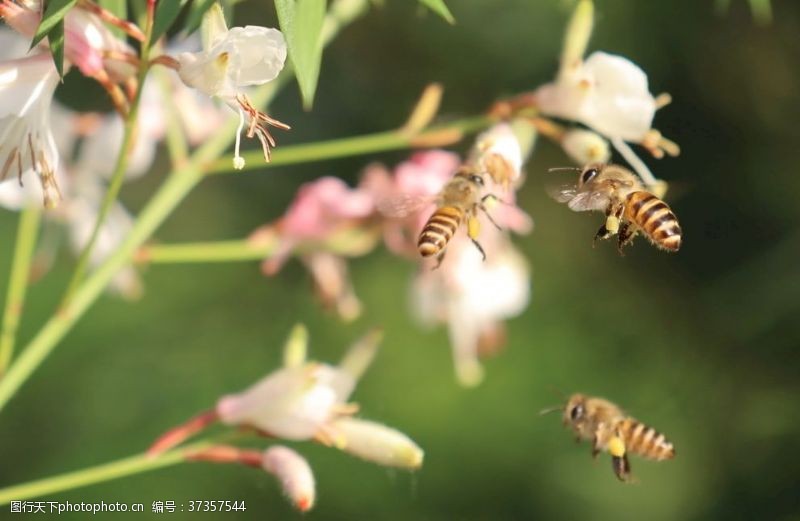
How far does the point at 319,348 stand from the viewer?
372 centimetres

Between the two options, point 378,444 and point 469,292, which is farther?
point 469,292

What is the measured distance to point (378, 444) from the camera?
1375 mm

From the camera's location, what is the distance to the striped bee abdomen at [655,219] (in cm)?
131

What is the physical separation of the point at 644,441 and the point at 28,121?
769 mm

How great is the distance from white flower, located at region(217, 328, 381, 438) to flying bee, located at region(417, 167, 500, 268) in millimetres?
175

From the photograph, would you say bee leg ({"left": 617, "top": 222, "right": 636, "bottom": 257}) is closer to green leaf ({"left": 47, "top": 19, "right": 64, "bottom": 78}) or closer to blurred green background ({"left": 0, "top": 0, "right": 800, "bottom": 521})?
green leaf ({"left": 47, "top": 19, "right": 64, "bottom": 78})

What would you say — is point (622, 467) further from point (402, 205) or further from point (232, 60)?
point (232, 60)

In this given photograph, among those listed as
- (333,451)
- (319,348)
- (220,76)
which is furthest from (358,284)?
(220,76)

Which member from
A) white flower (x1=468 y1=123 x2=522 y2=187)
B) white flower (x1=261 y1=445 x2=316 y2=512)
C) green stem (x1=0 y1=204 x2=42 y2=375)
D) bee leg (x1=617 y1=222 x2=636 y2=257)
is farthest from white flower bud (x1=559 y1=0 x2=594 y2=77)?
green stem (x1=0 y1=204 x2=42 y2=375)

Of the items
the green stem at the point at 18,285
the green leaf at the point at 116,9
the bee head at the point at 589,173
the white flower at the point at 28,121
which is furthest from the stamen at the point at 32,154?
the bee head at the point at 589,173

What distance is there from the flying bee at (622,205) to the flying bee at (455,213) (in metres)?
0.09

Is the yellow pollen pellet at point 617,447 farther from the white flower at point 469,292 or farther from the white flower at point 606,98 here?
the white flower at point 469,292

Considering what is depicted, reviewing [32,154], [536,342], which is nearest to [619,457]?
[32,154]

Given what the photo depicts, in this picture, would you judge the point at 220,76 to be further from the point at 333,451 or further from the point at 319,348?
the point at 319,348
